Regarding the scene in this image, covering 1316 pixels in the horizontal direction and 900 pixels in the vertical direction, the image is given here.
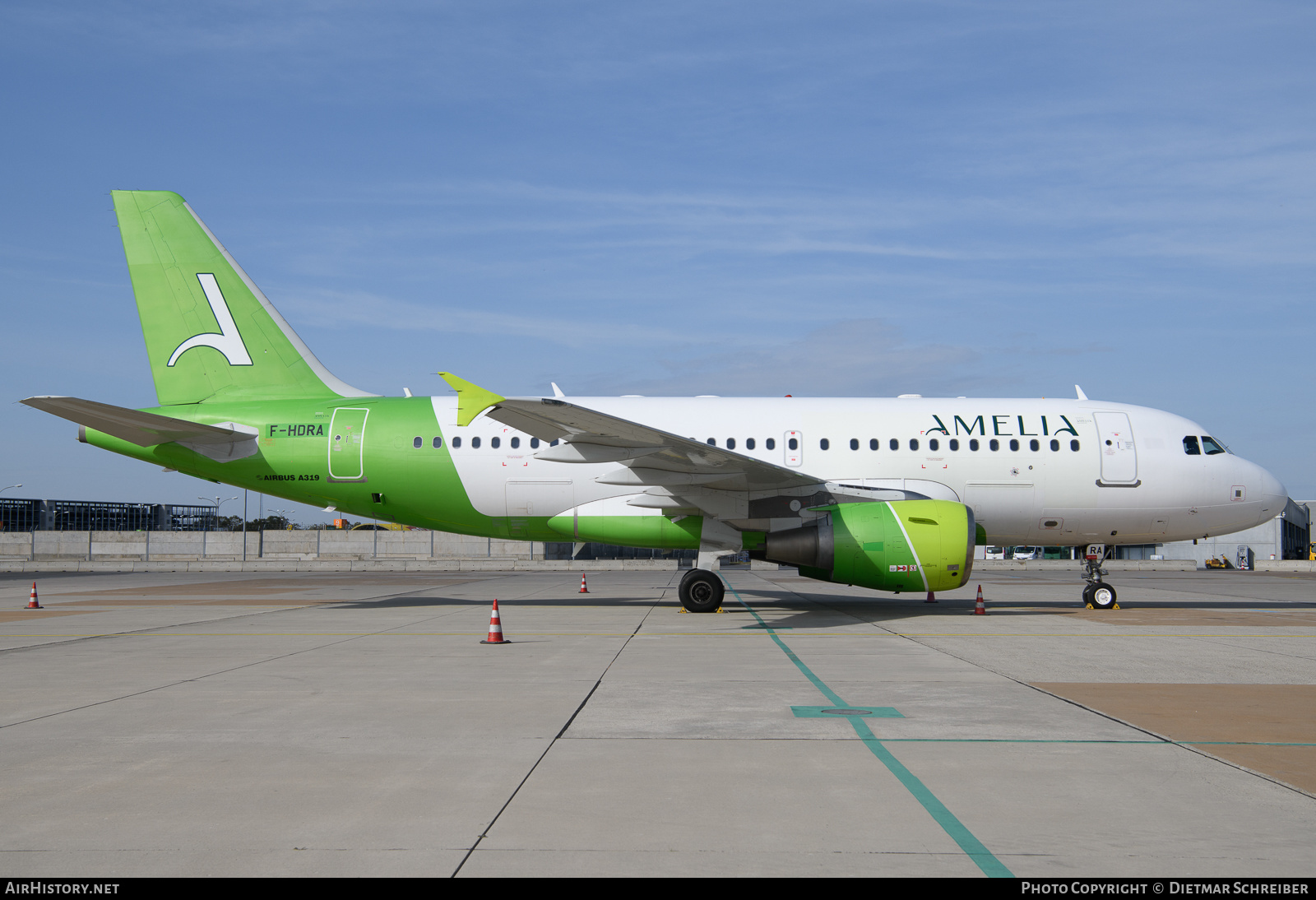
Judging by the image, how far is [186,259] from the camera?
59.3ft

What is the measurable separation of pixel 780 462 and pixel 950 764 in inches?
464

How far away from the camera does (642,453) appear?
1536 centimetres

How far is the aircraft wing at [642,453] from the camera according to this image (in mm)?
14367

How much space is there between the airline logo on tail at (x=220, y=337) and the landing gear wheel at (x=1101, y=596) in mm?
17008

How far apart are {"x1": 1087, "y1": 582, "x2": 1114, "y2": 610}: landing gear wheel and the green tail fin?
16.0 metres

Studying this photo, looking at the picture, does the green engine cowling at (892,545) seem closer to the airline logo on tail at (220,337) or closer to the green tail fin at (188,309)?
the green tail fin at (188,309)

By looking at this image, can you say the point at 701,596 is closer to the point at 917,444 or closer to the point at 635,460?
the point at 635,460

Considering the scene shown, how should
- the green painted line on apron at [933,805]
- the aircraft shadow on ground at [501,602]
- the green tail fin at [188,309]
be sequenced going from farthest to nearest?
the aircraft shadow on ground at [501,602]
the green tail fin at [188,309]
the green painted line on apron at [933,805]

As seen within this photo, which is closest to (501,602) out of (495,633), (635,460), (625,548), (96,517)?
(635,460)

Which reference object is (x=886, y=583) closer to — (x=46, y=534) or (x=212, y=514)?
(x=46, y=534)

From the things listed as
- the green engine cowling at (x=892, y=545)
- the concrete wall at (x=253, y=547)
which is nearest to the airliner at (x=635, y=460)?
the green engine cowling at (x=892, y=545)

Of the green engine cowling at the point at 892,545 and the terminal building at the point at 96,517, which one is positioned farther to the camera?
the terminal building at the point at 96,517

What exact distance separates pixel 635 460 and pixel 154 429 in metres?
8.74

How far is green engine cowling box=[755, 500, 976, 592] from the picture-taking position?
14.6m
